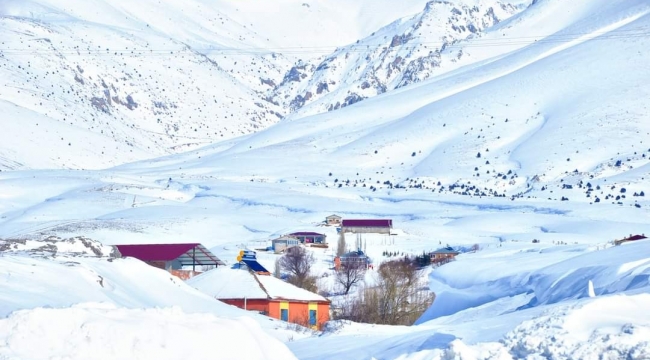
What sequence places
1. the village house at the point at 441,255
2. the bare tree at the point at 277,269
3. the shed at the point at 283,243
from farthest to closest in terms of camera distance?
the shed at the point at 283,243
the village house at the point at 441,255
the bare tree at the point at 277,269

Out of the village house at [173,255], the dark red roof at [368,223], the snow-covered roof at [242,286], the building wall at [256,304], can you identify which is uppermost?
the dark red roof at [368,223]

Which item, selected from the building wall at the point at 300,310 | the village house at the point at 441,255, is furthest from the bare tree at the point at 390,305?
the village house at the point at 441,255

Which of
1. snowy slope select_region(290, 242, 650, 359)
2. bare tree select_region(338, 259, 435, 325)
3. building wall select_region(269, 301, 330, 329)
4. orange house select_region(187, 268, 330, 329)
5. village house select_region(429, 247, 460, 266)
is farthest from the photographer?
village house select_region(429, 247, 460, 266)

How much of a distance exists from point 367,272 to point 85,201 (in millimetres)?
44877

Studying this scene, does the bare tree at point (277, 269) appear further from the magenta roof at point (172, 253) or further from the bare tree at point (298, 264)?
the magenta roof at point (172, 253)

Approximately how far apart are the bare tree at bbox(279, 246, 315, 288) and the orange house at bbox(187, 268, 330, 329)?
16.4m

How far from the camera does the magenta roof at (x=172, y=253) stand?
43281mm

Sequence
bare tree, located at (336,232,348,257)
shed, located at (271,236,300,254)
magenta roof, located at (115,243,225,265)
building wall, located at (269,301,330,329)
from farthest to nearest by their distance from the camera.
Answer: bare tree, located at (336,232,348,257), shed, located at (271,236,300,254), magenta roof, located at (115,243,225,265), building wall, located at (269,301,330,329)

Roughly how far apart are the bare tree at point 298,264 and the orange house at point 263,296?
16401 mm

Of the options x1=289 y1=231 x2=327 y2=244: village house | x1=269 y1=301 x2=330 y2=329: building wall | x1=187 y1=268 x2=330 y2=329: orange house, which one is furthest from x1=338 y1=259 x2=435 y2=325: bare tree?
x1=289 y1=231 x2=327 y2=244: village house

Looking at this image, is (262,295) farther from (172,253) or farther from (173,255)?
(172,253)

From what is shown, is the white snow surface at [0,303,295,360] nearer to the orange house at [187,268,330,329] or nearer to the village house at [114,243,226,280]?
the orange house at [187,268,330,329]

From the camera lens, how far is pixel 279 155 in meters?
158

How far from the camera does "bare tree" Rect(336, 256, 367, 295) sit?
57403mm
